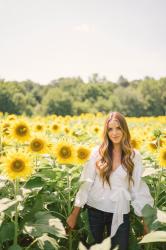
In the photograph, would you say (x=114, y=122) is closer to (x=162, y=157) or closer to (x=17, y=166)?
(x=162, y=157)

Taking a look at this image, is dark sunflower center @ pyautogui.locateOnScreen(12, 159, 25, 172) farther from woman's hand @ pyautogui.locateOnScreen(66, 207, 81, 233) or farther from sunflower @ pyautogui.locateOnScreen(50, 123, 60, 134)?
sunflower @ pyautogui.locateOnScreen(50, 123, 60, 134)

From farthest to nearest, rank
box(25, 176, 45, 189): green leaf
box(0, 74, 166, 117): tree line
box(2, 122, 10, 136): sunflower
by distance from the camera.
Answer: box(0, 74, 166, 117): tree line < box(2, 122, 10, 136): sunflower < box(25, 176, 45, 189): green leaf

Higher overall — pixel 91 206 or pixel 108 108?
pixel 108 108

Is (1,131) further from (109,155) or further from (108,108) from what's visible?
(108,108)

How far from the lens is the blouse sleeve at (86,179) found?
4086mm

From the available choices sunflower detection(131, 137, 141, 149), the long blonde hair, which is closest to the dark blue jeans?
the long blonde hair

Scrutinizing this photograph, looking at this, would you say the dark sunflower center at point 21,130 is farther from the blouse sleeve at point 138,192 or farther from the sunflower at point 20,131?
the blouse sleeve at point 138,192

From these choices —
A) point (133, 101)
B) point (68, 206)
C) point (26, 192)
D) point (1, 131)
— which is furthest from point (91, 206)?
point (133, 101)

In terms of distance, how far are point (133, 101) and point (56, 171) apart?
59.3 metres

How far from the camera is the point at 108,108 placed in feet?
193

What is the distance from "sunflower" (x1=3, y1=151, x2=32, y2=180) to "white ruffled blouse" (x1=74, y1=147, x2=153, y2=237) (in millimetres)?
583

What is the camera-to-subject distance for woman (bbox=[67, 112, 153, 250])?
403 cm

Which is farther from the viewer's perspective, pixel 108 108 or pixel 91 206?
pixel 108 108

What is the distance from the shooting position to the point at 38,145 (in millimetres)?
4535
